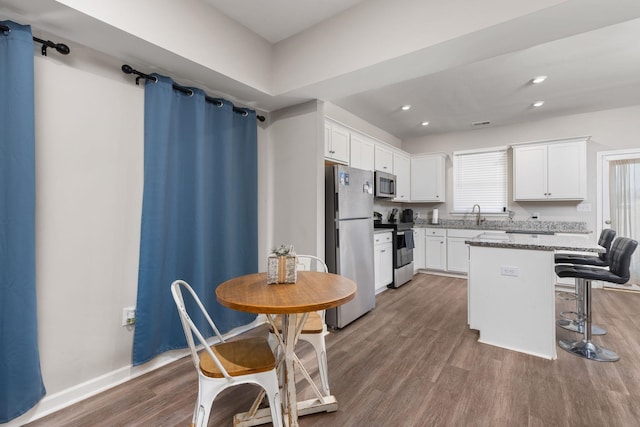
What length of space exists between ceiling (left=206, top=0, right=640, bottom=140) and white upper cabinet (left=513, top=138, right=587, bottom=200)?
0.55 metres

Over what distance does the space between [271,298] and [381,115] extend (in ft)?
13.0

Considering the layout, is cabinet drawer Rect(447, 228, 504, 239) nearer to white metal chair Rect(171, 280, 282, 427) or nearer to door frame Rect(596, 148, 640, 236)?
door frame Rect(596, 148, 640, 236)

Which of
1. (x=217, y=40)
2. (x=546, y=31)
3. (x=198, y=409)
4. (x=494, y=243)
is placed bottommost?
(x=198, y=409)

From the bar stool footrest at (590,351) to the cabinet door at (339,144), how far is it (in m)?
2.90

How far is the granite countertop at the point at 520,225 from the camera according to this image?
14.9 feet

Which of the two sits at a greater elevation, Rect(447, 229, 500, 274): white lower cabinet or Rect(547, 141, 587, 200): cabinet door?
Rect(547, 141, 587, 200): cabinet door

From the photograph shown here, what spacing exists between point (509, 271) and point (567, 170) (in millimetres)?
3031

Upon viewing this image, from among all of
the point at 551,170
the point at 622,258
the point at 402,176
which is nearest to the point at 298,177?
the point at 622,258

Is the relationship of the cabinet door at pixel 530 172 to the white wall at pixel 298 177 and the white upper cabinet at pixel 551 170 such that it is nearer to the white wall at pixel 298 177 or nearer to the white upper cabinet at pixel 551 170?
the white upper cabinet at pixel 551 170

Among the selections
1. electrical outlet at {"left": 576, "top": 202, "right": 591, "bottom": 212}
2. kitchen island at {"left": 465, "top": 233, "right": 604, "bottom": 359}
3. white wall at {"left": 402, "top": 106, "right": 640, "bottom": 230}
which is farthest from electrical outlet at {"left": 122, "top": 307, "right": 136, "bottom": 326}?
electrical outlet at {"left": 576, "top": 202, "right": 591, "bottom": 212}

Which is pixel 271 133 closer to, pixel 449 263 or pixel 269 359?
pixel 269 359

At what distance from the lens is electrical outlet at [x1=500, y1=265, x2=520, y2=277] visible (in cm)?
251

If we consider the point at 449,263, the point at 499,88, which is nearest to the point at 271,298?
the point at 499,88

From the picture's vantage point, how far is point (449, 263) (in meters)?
5.14
